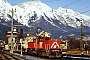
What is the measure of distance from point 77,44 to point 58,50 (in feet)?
383

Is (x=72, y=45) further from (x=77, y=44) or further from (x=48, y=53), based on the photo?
(x=48, y=53)

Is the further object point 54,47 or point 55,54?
point 55,54

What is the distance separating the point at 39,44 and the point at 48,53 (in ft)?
74.8

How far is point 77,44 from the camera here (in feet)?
524

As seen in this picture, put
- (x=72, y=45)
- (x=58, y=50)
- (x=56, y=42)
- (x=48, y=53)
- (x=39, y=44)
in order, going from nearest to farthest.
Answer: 1. (x=56, y=42)
2. (x=58, y=50)
3. (x=48, y=53)
4. (x=39, y=44)
5. (x=72, y=45)

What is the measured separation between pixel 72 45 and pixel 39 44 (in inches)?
3357

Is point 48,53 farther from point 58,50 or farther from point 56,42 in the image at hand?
point 56,42

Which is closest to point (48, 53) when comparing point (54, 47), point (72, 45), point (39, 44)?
point (54, 47)

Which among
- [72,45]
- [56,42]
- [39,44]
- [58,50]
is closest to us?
[56,42]

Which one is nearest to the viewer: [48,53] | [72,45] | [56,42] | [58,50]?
[56,42]

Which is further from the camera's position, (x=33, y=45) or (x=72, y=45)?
(x=72, y=45)

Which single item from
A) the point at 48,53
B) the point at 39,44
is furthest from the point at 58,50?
the point at 39,44

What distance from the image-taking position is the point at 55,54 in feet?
150

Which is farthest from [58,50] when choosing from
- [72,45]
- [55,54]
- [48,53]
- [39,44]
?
[72,45]
